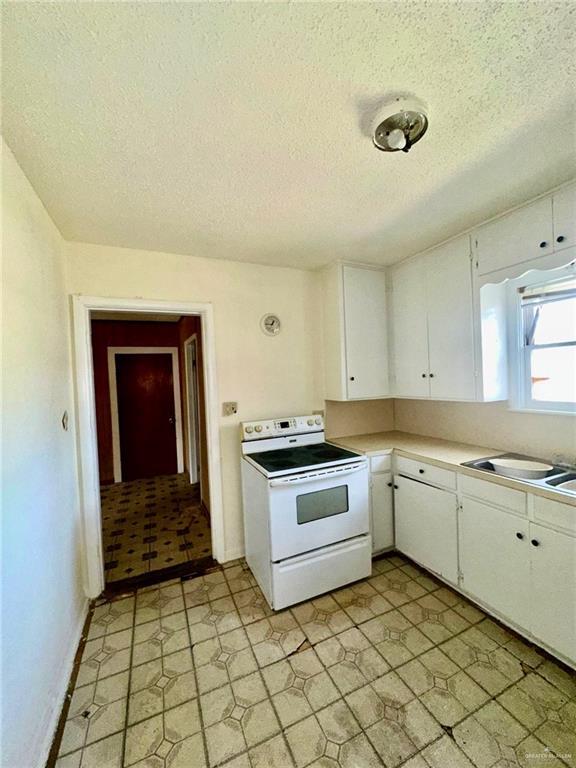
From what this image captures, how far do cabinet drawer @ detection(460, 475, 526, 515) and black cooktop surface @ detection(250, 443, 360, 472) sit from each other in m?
0.70

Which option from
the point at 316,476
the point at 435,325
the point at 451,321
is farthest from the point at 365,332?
the point at 316,476

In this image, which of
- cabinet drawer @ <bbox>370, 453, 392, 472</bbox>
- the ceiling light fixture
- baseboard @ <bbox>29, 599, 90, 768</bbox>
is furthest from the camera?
cabinet drawer @ <bbox>370, 453, 392, 472</bbox>

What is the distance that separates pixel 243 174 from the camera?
1427 millimetres

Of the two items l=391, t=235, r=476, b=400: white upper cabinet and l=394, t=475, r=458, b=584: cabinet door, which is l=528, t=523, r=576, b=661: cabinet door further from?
l=391, t=235, r=476, b=400: white upper cabinet

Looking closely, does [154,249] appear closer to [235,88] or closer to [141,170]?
[141,170]

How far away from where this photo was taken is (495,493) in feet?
5.63

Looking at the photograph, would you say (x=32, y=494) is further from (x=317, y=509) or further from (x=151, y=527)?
(x=151, y=527)

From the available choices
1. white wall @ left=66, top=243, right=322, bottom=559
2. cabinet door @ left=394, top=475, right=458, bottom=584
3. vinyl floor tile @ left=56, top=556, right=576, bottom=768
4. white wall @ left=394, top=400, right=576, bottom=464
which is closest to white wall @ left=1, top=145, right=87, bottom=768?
vinyl floor tile @ left=56, top=556, right=576, bottom=768

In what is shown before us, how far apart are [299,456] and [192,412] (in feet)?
7.88

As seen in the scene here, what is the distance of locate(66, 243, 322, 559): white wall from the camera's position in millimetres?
2176

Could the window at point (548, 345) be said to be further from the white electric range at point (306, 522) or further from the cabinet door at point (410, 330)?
the white electric range at point (306, 522)

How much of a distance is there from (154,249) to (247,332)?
0.91m

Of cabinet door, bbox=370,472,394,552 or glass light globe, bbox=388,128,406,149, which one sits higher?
glass light globe, bbox=388,128,406,149

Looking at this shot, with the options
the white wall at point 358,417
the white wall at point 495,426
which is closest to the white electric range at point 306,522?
the white wall at point 358,417
